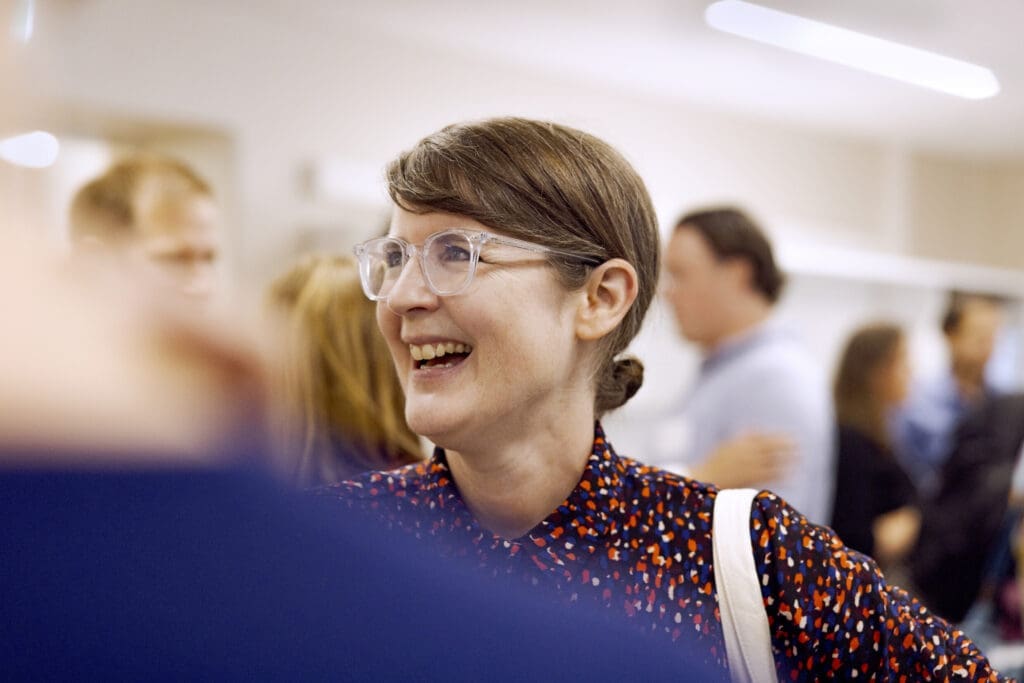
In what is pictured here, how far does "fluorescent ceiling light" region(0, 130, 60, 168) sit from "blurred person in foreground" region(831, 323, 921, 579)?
168cm

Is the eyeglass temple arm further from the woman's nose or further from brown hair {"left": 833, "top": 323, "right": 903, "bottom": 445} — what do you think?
brown hair {"left": 833, "top": 323, "right": 903, "bottom": 445}

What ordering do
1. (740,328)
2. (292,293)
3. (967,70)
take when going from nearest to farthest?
Result: (292,293) < (740,328) < (967,70)

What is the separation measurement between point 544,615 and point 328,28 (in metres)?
2.90

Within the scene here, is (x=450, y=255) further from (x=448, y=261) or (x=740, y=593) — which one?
(x=740, y=593)

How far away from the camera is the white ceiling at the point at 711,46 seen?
2.80 meters

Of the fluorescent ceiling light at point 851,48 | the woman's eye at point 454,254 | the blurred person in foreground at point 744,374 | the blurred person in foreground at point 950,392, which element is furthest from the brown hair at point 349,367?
the fluorescent ceiling light at point 851,48

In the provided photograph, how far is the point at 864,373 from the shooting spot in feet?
7.77

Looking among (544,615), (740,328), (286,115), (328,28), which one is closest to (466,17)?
(328,28)

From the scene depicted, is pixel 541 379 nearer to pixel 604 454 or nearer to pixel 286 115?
pixel 604 454

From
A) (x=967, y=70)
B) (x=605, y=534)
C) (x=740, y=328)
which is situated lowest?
(x=605, y=534)

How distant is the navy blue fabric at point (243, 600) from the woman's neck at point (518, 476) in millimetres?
429

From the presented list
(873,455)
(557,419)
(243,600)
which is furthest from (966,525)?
(243,600)

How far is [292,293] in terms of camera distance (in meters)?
0.95

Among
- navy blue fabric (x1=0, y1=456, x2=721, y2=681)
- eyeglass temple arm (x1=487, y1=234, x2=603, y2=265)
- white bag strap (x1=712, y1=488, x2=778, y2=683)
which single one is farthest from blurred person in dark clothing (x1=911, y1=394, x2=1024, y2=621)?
navy blue fabric (x1=0, y1=456, x2=721, y2=681)
